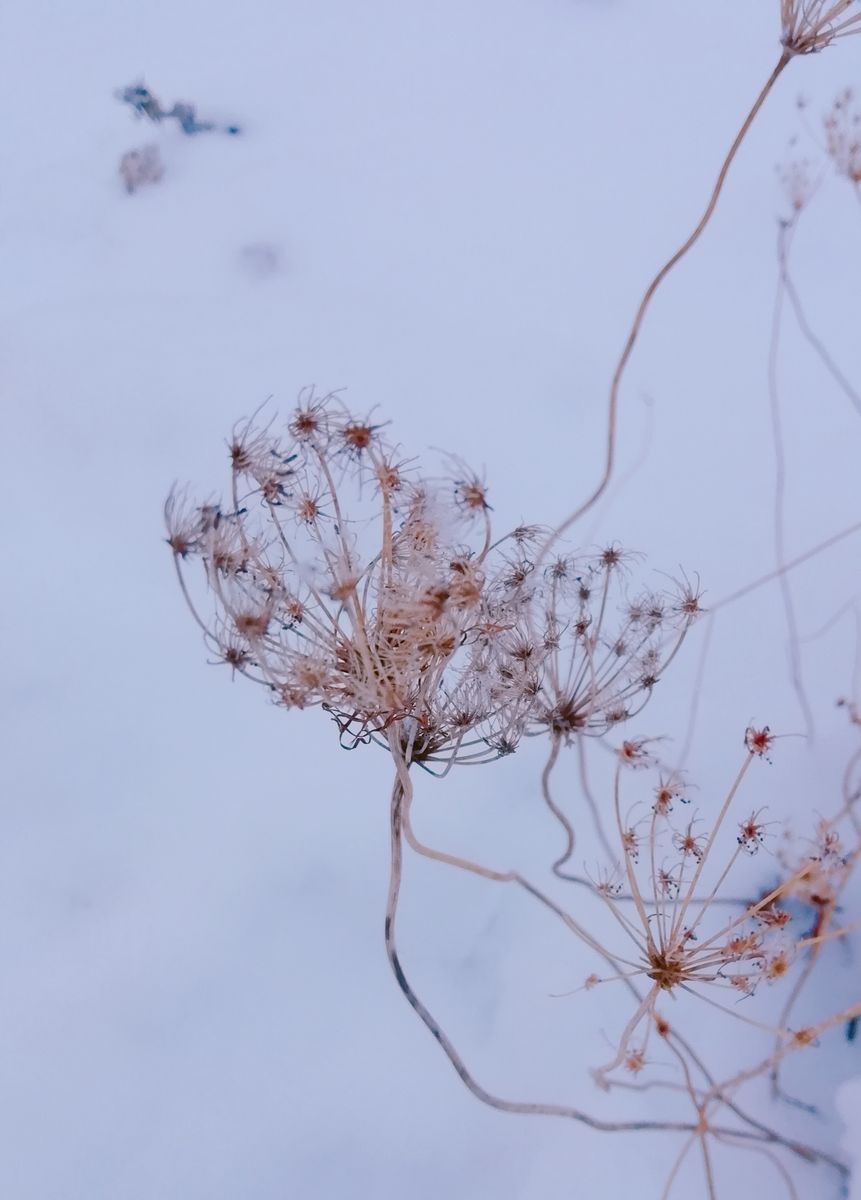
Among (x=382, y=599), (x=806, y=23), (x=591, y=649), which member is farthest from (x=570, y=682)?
(x=806, y=23)

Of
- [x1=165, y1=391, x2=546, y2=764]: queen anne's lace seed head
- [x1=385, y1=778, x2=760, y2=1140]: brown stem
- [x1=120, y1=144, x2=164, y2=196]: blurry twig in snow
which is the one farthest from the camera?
[x1=120, y1=144, x2=164, y2=196]: blurry twig in snow

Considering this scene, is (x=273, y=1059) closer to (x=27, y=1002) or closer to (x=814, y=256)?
(x=27, y=1002)

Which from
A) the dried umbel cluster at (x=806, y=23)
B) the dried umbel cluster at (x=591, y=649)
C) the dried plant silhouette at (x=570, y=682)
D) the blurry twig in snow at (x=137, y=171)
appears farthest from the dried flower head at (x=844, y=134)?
the blurry twig in snow at (x=137, y=171)

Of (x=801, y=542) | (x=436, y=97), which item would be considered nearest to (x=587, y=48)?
(x=436, y=97)

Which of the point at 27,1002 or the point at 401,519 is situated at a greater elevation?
the point at 401,519

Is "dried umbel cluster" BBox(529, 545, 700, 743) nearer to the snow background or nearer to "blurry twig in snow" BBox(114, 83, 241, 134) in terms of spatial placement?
the snow background

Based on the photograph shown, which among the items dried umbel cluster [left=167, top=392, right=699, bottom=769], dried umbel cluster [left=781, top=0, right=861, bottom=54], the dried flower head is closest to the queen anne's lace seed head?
dried umbel cluster [left=167, top=392, right=699, bottom=769]

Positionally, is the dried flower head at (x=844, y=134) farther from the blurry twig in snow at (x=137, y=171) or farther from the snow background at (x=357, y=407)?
the blurry twig in snow at (x=137, y=171)
